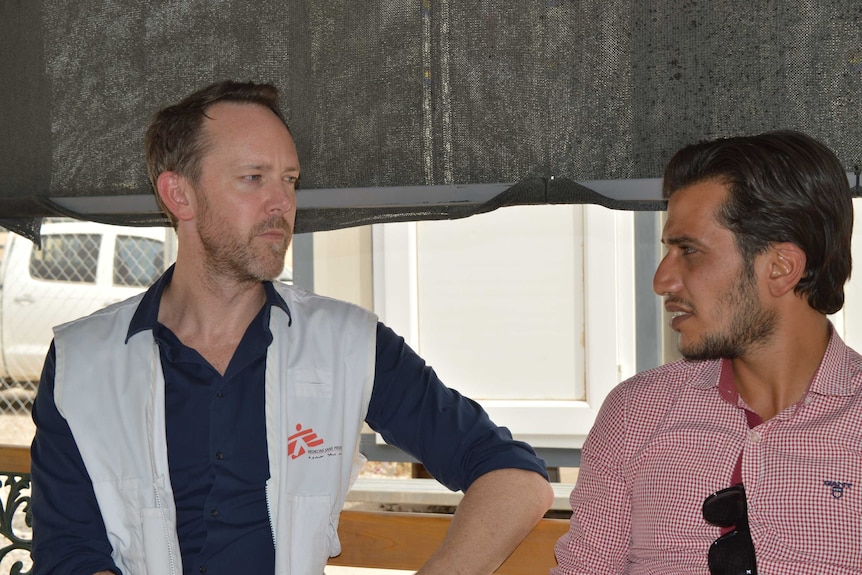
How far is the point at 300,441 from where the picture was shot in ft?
5.92

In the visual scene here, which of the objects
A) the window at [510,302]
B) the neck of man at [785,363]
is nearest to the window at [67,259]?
the window at [510,302]

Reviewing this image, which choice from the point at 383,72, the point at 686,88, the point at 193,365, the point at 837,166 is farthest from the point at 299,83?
the point at 837,166

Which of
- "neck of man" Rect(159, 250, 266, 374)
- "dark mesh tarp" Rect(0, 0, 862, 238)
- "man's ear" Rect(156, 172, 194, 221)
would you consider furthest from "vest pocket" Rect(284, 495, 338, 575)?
"dark mesh tarp" Rect(0, 0, 862, 238)

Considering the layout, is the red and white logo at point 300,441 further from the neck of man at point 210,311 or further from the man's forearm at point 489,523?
the man's forearm at point 489,523

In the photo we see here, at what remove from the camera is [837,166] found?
1631mm

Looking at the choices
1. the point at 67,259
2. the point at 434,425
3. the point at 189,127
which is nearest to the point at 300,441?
the point at 434,425

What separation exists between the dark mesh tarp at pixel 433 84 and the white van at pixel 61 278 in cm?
326

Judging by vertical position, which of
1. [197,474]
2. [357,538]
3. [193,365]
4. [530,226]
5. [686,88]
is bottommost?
[357,538]

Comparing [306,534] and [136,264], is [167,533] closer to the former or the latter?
[306,534]

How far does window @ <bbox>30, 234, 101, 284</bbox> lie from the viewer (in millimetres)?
5789

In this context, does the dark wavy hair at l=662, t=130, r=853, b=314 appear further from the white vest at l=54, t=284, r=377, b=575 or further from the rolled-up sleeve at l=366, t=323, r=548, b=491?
the white vest at l=54, t=284, r=377, b=575

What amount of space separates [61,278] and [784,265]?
5.33 metres

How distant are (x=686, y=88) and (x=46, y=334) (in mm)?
4976

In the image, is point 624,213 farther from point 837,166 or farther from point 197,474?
point 197,474
